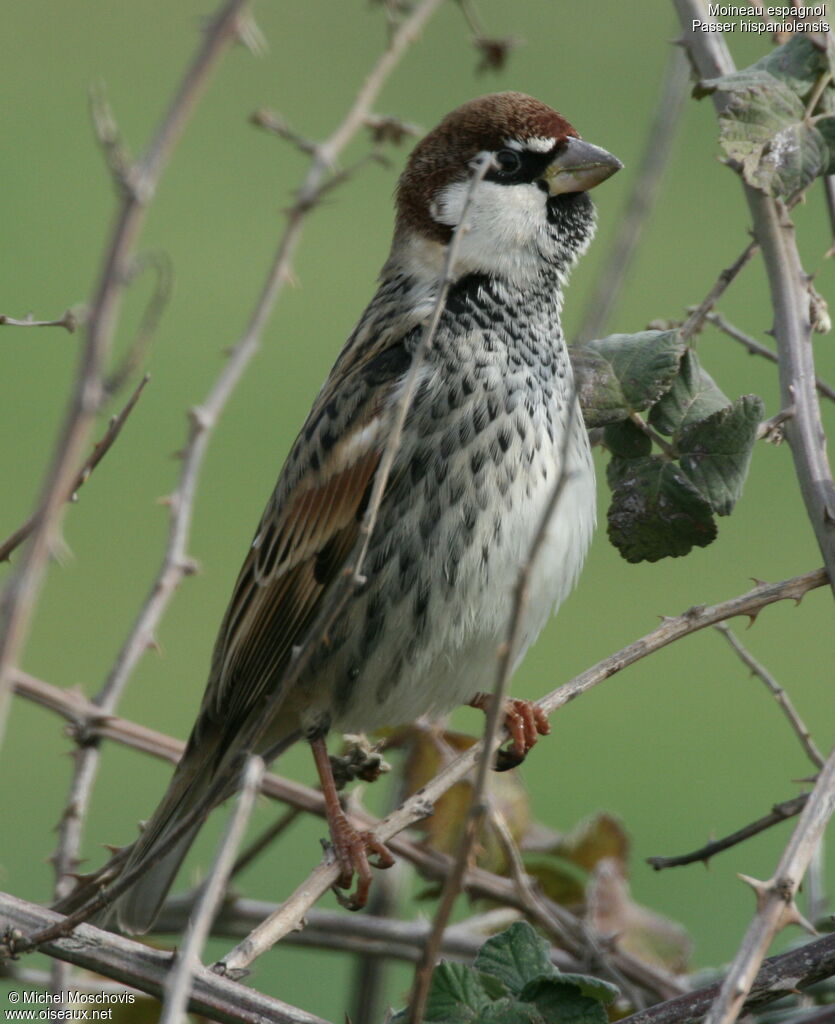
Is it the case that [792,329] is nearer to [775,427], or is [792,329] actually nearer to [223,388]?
[775,427]


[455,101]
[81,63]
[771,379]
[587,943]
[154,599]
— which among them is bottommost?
[587,943]

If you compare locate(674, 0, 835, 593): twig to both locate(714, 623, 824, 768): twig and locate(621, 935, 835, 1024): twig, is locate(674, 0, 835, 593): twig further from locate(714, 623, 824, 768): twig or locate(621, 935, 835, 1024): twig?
locate(621, 935, 835, 1024): twig

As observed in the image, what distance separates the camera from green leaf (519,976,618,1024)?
5.61ft

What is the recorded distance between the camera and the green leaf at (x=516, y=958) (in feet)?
5.73

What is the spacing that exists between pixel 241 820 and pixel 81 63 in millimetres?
11146

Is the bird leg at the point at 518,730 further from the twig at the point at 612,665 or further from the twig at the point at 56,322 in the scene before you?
the twig at the point at 56,322

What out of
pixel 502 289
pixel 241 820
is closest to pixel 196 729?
pixel 502 289

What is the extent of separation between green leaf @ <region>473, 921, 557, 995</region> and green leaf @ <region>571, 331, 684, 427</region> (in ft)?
2.47

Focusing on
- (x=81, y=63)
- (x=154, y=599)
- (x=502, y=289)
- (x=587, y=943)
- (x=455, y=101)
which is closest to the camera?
(x=154, y=599)

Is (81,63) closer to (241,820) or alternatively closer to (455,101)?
(455,101)

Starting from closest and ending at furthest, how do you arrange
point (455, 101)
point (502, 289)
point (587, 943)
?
point (587, 943)
point (502, 289)
point (455, 101)

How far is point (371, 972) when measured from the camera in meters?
2.52

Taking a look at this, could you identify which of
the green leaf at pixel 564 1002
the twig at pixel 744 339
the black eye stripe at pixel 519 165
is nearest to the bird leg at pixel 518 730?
the twig at pixel 744 339

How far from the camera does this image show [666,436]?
2.22m
